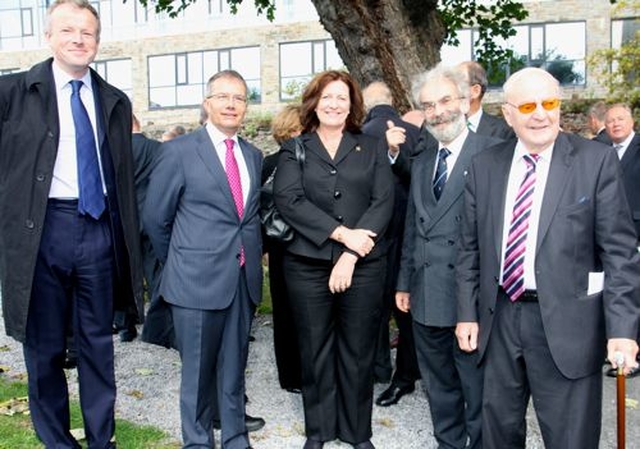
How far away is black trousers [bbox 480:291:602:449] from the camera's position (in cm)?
336

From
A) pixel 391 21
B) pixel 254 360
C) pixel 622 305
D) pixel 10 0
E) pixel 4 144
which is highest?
pixel 10 0

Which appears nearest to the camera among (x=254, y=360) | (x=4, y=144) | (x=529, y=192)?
(x=529, y=192)

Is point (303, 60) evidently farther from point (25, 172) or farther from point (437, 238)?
point (25, 172)

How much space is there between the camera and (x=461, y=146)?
4.22 meters

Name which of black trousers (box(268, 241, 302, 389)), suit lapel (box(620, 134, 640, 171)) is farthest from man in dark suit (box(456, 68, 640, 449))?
suit lapel (box(620, 134, 640, 171))

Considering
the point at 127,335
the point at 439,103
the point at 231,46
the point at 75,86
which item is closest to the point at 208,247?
the point at 75,86

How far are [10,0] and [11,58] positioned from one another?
10.6 feet

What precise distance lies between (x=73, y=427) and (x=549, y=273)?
136 inches

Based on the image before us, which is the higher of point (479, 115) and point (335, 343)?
point (479, 115)

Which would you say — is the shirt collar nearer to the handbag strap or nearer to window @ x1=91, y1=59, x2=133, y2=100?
the handbag strap

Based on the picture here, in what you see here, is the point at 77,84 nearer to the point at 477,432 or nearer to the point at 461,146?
the point at 461,146

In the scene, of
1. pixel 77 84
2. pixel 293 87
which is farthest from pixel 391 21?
pixel 293 87

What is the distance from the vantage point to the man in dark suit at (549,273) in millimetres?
3236

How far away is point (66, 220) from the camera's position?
393 cm
